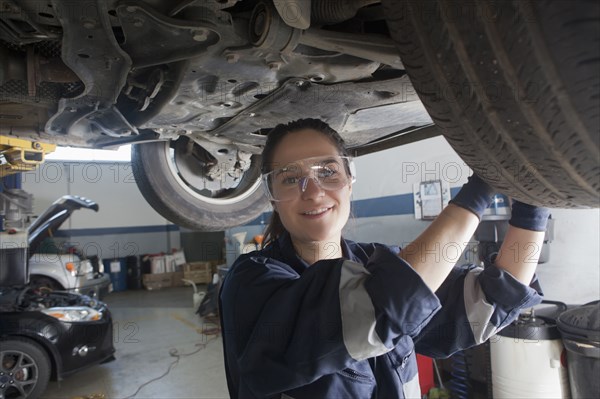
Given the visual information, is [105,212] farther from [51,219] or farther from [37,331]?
[37,331]

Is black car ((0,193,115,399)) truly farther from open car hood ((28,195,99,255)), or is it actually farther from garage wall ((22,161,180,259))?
garage wall ((22,161,180,259))

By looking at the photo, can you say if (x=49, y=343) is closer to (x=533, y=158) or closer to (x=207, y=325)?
(x=207, y=325)

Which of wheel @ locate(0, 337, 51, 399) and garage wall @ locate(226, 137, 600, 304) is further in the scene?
wheel @ locate(0, 337, 51, 399)

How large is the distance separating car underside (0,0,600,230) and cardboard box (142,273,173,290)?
6215mm

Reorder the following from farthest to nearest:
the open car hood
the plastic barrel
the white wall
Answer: the open car hood → the white wall → the plastic barrel

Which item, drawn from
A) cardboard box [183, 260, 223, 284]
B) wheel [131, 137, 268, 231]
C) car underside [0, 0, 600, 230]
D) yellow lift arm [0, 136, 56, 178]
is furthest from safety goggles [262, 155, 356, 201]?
cardboard box [183, 260, 223, 284]

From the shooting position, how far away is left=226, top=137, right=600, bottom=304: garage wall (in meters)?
2.46

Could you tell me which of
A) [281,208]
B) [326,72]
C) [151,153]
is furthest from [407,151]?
[281,208]

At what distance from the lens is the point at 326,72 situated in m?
Answer: 1.07

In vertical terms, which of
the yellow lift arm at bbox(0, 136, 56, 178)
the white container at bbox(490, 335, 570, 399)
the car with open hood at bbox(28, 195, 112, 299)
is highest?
the yellow lift arm at bbox(0, 136, 56, 178)

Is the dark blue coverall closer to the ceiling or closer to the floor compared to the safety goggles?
closer to the floor

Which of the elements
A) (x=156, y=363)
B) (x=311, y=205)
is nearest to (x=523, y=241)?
(x=311, y=205)

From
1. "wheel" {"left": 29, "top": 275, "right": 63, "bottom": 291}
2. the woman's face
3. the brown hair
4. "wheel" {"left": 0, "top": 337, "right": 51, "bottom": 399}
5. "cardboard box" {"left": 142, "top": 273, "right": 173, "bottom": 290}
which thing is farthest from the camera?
"cardboard box" {"left": 142, "top": 273, "right": 173, "bottom": 290}

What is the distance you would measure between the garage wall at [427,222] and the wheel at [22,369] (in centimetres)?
224
